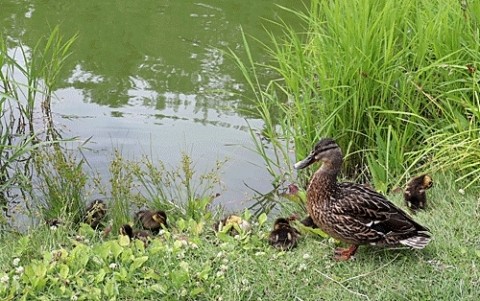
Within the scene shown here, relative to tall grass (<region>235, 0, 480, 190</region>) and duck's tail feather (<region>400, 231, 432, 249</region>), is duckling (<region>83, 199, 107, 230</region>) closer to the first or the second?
tall grass (<region>235, 0, 480, 190</region>)

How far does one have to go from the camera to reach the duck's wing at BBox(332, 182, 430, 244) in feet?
11.0

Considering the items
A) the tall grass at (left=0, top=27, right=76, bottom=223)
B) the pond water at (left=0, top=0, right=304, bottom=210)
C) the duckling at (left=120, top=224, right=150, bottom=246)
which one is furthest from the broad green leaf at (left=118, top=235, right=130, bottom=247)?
the pond water at (left=0, top=0, right=304, bottom=210)

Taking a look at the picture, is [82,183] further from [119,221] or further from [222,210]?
[222,210]

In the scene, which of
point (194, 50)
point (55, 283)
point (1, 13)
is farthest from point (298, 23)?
point (55, 283)

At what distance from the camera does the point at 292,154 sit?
5.47 m

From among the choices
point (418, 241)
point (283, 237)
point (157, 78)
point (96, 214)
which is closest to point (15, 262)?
point (96, 214)

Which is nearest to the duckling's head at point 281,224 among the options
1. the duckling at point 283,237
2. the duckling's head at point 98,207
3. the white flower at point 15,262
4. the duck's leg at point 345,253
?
the duckling at point 283,237

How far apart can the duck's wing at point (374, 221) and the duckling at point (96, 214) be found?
4.80 feet

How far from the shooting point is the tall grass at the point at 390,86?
438 centimetres

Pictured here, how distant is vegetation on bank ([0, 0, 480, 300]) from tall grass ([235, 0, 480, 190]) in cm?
1

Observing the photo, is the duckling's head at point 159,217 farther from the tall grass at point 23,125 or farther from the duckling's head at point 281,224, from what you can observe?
the tall grass at point 23,125

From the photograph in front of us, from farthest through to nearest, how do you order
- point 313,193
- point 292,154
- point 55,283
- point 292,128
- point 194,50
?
point 194,50 → point 292,154 → point 292,128 → point 313,193 → point 55,283

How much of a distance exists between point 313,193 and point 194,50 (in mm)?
4443

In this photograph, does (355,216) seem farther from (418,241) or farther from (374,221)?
(418,241)
